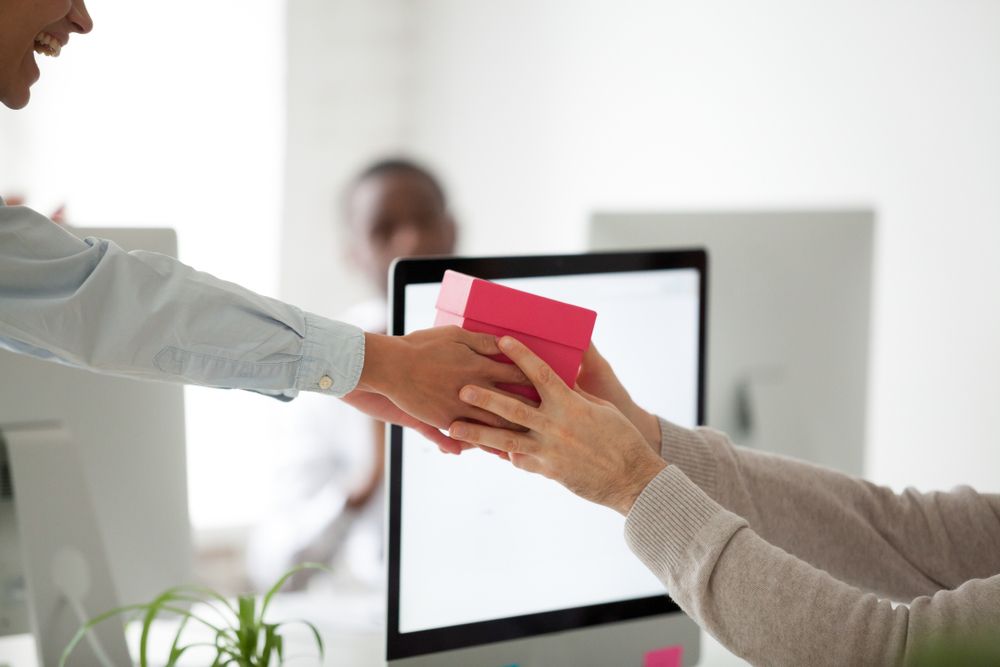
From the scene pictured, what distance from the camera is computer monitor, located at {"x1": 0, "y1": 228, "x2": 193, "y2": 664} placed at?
112cm

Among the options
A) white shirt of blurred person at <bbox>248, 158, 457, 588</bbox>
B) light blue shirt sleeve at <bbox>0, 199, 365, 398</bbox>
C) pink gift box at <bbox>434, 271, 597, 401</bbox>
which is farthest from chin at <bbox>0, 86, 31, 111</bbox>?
white shirt of blurred person at <bbox>248, 158, 457, 588</bbox>

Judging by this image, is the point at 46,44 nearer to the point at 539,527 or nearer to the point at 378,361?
the point at 378,361

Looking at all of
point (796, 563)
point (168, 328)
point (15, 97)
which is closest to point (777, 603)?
point (796, 563)

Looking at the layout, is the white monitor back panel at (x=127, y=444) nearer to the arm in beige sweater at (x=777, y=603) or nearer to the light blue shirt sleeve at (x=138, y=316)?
the light blue shirt sleeve at (x=138, y=316)

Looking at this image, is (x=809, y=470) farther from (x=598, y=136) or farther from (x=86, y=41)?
(x=86, y=41)

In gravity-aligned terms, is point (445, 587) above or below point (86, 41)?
below

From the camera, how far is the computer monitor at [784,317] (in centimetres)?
159

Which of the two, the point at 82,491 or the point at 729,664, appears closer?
the point at 82,491

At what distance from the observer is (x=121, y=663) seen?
1162 millimetres

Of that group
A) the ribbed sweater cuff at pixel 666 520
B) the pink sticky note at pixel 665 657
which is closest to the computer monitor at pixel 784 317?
the pink sticky note at pixel 665 657

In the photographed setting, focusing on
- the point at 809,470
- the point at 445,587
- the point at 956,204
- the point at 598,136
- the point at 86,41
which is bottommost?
the point at 445,587

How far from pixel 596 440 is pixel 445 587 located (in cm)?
27

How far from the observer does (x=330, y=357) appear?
97 cm

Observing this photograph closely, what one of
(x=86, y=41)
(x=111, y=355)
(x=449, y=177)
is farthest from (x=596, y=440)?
(x=449, y=177)
